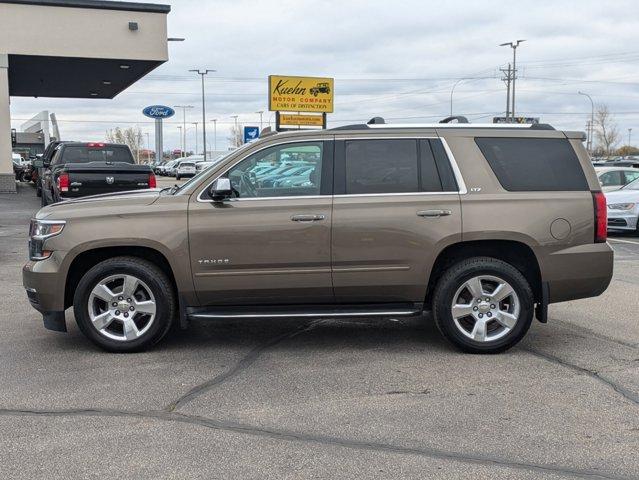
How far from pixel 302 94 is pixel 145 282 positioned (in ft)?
80.7

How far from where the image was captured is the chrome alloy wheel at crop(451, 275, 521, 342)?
18.9ft

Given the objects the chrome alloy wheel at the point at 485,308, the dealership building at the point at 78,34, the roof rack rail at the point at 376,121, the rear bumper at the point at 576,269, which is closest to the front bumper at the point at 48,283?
the roof rack rail at the point at 376,121

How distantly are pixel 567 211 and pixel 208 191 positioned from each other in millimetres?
3038

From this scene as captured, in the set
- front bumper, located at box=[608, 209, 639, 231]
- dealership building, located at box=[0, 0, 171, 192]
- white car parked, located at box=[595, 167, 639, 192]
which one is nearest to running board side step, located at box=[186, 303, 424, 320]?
front bumper, located at box=[608, 209, 639, 231]

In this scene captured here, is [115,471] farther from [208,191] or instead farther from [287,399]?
[208,191]

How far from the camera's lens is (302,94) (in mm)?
29359

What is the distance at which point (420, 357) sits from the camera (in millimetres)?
5754

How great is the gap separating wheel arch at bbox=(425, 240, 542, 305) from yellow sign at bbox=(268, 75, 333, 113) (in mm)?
23383

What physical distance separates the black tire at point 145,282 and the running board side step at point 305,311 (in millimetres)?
216

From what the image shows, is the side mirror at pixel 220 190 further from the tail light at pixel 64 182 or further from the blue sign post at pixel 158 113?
the blue sign post at pixel 158 113

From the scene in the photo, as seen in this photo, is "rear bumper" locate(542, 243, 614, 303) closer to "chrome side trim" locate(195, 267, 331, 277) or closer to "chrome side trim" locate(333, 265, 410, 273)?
"chrome side trim" locate(333, 265, 410, 273)

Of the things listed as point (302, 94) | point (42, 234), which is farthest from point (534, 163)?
point (302, 94)

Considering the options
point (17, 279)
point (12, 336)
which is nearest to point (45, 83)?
point (17, 279)

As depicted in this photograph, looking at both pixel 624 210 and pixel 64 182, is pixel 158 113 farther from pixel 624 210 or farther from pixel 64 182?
pixel 624 210
